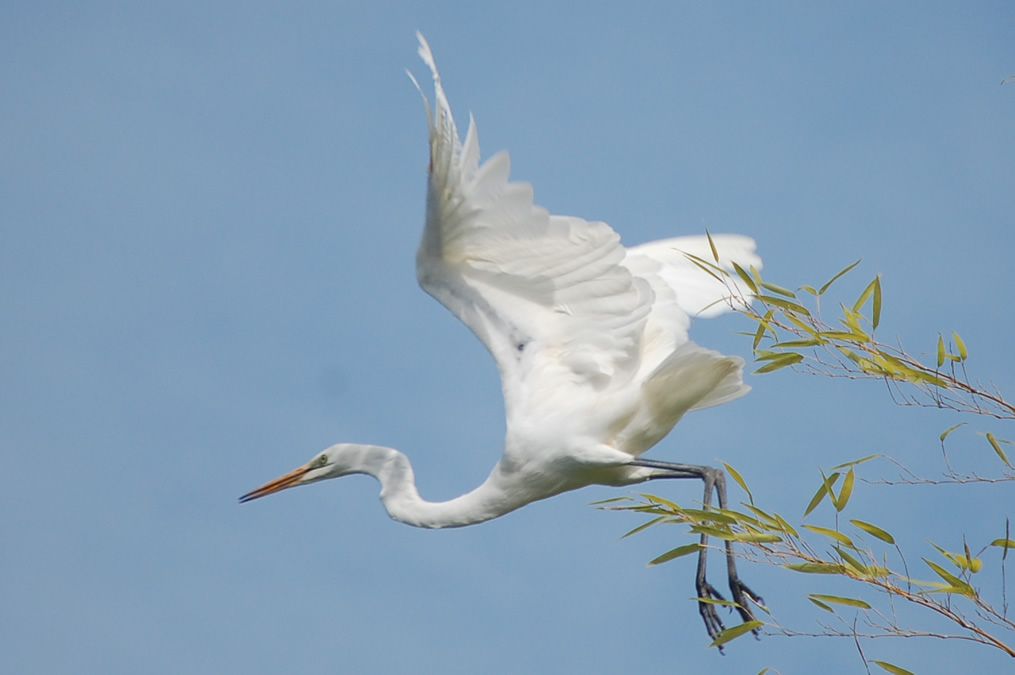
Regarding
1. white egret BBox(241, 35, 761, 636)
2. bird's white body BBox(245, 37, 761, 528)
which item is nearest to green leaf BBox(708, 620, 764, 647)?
white egret BBox(241, 35, 761, 636)

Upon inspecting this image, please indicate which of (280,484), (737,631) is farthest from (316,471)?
(737,631)

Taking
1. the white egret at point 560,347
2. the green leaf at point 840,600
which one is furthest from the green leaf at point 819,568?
the white egret at point 560,347

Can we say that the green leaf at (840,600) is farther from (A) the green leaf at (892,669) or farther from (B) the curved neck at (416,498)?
(B) the curved neck at (416,498)

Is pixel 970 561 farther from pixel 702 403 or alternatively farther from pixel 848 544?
pixel 702 403

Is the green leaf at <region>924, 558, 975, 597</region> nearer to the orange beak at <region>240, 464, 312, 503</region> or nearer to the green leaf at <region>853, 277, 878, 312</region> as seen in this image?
the green leaf at <region>853, 277, 878, 312</region>

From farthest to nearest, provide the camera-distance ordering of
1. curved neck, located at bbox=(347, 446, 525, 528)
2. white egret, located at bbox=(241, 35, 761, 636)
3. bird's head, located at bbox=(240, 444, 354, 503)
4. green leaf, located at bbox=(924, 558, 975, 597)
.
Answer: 1. bird's head, located at bbox=(240, 444, 354, 503)
2. curved neck, located at bbox=(347, 446, 525, 528)
3. white egret, located at bbox=(241, 35, 761, 636)
4. green leaf, located at bbox=(924, 558, 975, 597)

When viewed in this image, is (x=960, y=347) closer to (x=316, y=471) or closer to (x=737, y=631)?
(x=737, y=631)

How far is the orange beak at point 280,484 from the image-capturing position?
6.21m

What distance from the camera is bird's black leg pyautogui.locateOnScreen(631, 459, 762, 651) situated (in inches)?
182

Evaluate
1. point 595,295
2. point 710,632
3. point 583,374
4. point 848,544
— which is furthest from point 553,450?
→ point 848,544

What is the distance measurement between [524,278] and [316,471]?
1843mm

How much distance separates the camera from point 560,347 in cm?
505

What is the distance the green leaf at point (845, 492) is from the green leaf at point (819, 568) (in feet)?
0.78

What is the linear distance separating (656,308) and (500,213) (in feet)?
3.56
